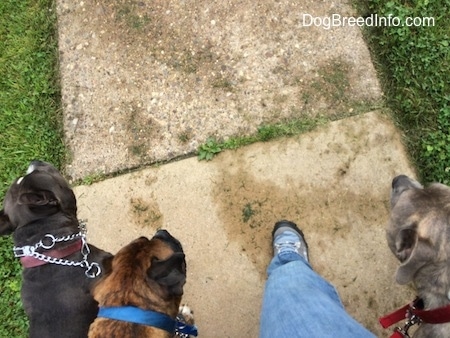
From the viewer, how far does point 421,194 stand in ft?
11.7

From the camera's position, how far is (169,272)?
3.27 meters

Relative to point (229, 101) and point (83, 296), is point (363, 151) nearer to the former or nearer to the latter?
point (229, 101)

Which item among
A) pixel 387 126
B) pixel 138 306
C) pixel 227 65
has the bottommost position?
pixel 138 306

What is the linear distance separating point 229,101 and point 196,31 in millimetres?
890

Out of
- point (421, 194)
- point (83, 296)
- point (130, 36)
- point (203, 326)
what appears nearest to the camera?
point (421, 194)

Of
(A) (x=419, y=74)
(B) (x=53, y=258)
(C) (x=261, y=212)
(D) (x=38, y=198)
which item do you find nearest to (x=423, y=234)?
(C) (x=261, y=212)


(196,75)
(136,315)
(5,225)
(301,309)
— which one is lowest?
(301,309)

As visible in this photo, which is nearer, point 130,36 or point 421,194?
point 421,194

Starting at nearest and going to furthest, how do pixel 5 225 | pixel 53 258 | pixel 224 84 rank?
pixel 53 258 < pixel 5 225 < pixel 224 84

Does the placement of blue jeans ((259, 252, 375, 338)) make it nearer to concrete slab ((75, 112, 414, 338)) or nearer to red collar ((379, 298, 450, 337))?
red collar ((379, 298, 450, 337))

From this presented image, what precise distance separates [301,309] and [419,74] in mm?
2910

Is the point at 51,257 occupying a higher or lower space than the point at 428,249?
higher

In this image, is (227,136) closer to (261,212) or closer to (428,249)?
(261,212)

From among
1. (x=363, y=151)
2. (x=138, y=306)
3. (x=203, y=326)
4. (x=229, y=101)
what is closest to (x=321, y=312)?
(x=138, y=306)
